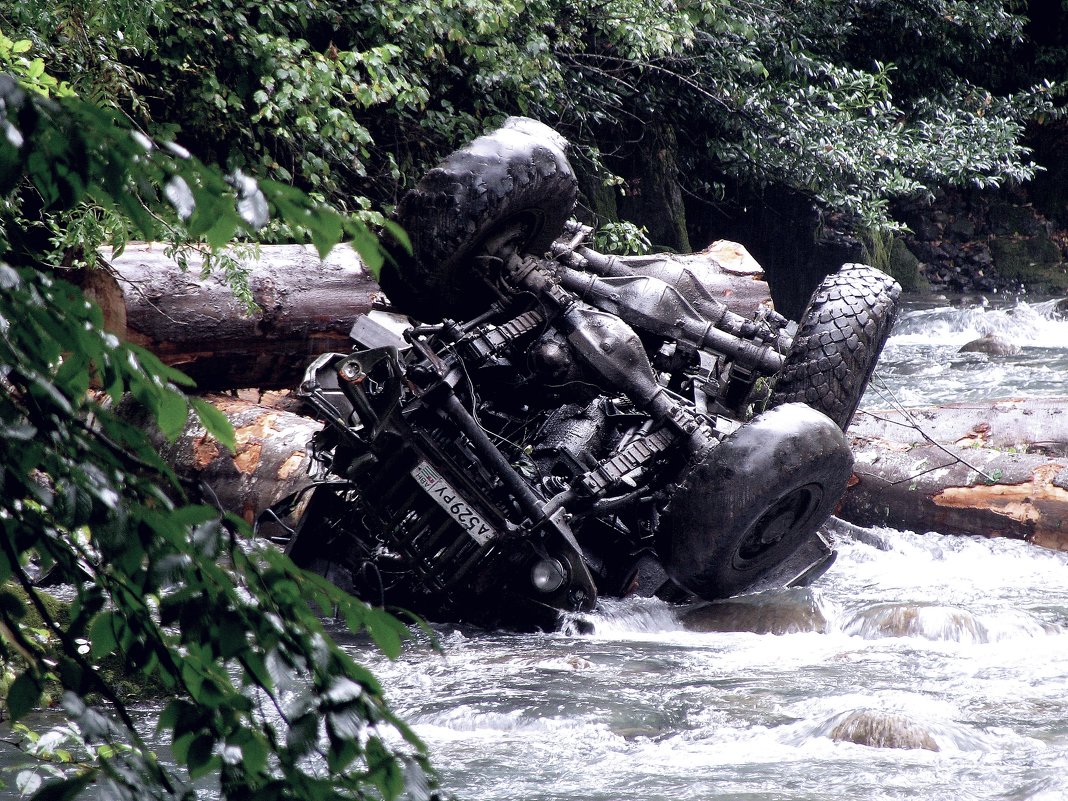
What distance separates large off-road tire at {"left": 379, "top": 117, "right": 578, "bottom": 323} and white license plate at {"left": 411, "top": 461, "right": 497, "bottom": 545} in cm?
89

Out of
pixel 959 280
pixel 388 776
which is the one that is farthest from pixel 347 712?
pixel 959 280

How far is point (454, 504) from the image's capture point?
15.1 feet

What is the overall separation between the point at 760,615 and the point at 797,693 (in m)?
0.96

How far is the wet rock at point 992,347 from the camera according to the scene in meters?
12.0

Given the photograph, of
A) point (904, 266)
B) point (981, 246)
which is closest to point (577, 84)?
point (904, 266)

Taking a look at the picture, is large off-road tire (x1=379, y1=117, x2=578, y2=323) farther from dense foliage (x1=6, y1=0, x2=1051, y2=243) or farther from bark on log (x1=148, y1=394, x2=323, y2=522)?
dense foliage (x1=6, y1=0, x2=1051, y2=243)

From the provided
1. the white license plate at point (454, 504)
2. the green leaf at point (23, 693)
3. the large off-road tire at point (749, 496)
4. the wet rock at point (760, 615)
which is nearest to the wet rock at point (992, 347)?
the wet rock at point (760, 615)

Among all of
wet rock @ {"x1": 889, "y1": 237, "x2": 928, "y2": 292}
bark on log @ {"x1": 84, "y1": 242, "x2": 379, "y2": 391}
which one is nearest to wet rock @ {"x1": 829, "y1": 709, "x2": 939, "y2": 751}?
bark on log @ {"x1": 84, "y1": 242, "x2": 379, "y2": 391}

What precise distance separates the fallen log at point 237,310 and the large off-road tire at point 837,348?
95cm

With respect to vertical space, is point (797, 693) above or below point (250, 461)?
below

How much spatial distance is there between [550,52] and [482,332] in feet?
20.0

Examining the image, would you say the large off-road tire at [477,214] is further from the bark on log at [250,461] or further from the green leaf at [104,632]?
the green leaf at [104,632]

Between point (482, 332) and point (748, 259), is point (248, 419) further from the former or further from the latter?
point (748, 259)

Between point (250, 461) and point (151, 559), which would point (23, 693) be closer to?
point (151, 559)
